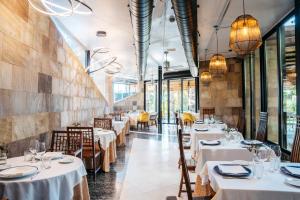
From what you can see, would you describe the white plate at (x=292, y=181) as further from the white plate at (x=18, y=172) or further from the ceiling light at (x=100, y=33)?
the ceiling light at (x=100, y=33)

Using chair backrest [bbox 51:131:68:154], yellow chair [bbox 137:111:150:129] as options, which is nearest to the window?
yellow chair [bbox 137:111:150:129]

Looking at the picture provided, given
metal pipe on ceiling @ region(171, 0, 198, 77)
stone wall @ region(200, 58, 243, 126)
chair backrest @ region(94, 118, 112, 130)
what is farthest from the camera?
stone wall @ region(200, 58, 243, 126)

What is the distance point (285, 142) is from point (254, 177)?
374cm

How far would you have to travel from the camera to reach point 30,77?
11.3 ft

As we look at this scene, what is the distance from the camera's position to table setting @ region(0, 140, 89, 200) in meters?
1.86

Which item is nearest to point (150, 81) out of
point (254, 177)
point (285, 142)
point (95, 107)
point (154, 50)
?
point (154, 50)

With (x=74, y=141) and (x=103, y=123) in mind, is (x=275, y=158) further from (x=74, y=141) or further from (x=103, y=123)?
(x=103, y=123)

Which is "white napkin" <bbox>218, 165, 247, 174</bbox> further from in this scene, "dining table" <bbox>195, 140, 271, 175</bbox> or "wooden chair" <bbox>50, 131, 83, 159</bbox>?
"wooden chair" <bbox>50, 131, 83, 159</bbox>

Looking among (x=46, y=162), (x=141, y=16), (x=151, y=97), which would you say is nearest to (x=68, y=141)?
(x=46, y=162)

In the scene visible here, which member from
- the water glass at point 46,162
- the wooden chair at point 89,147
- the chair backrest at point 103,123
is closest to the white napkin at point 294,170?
the water glass at point 46,162

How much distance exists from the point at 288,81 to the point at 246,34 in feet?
8.03

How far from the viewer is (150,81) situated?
15.7m

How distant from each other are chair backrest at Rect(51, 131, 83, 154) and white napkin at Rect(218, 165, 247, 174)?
2.51 meters

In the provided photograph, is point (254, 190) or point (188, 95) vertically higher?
point (188, 95)
